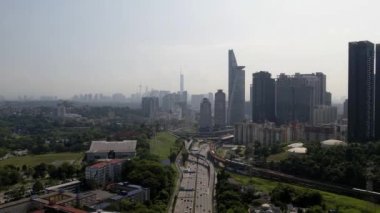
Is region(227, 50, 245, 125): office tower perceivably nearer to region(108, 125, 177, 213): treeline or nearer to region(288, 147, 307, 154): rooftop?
region(288, 147, 307, 154): rooftop

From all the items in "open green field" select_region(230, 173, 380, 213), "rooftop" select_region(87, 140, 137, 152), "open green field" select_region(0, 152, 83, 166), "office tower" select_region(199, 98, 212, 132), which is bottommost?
"open green field" select_region(230, 173, 380, 213)

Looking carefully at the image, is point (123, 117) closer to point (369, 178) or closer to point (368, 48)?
point (368, 48)

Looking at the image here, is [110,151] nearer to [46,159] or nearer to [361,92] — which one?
[46,159]

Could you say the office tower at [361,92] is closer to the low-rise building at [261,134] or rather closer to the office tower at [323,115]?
the low-rise building at [261,134]


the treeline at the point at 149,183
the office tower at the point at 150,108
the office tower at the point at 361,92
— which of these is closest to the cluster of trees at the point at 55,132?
the office tower at the point at 150,108

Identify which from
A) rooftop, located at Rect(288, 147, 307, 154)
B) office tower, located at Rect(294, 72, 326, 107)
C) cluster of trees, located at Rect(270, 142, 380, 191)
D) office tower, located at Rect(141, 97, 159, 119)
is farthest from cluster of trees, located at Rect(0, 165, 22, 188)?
office tower, located at Rect(141, 97, 159, 119)

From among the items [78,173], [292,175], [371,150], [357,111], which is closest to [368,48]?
[357,111]
